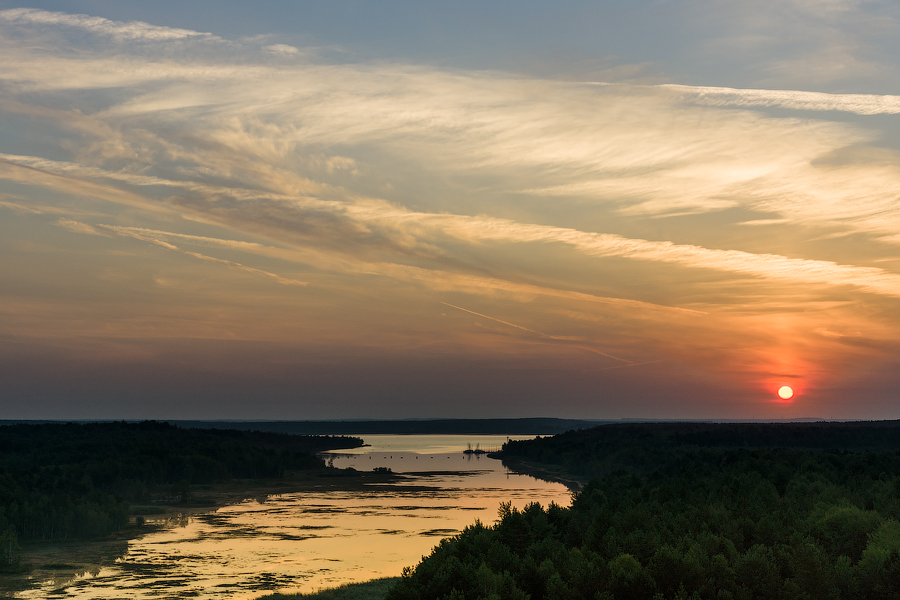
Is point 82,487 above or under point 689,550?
under

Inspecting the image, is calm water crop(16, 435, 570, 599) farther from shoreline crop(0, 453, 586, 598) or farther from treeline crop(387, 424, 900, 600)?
treeline crop(387, 424, 900, 600)

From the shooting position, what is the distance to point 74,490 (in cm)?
12812

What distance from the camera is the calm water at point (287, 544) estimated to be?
2785 inches

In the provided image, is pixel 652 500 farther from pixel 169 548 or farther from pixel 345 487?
pixel 345 487

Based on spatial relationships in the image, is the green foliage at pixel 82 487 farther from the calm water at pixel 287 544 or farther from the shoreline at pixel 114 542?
the calm water at pixel 287 544

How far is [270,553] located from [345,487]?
9095cm

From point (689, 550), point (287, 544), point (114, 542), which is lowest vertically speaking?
point (114, 542)

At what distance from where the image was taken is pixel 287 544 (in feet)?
313

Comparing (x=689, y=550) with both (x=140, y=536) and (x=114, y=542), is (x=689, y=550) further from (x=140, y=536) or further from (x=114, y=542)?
(x=140, y=536)

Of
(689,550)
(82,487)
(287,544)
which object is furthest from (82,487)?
(689,550)

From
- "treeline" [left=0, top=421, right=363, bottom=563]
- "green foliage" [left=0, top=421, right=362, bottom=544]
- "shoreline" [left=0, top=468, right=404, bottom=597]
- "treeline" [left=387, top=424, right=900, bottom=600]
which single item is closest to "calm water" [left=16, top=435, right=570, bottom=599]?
"shoreline" [left=0, top=468, right=404, bottom=597]

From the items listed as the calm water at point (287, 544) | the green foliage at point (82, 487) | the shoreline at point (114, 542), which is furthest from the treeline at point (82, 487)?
the calm water at point (287, 544)

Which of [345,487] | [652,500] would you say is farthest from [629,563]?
[345,487]

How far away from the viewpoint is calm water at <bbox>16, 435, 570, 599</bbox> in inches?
2785
